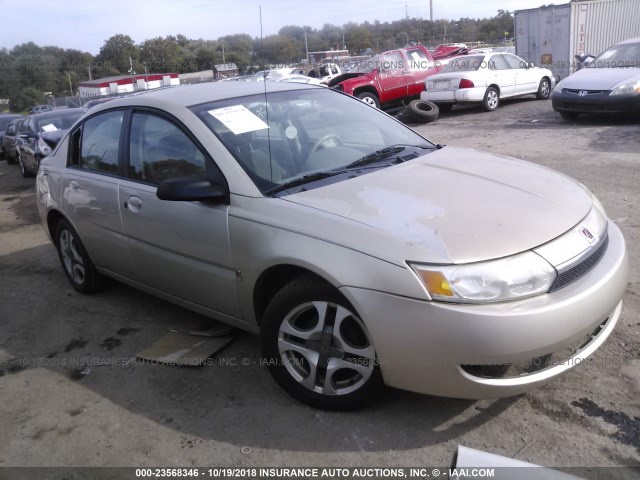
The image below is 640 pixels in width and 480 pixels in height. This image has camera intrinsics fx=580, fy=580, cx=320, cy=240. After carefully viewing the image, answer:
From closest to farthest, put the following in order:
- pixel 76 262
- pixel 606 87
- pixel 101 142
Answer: pixel 101 142, pixel 76 262, pixel 606 87

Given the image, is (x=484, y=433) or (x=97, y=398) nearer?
(x=484, y=433)

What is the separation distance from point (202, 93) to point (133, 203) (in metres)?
0.86

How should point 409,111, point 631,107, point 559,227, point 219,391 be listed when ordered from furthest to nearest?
point 409,111
point 631,107
point 219,391
point 559,227

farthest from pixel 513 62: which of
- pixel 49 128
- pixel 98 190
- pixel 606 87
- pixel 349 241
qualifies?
pixel 349 241

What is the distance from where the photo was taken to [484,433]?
2719mm

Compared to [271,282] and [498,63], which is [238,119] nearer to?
[271,282]

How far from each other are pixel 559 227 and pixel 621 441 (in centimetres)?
100

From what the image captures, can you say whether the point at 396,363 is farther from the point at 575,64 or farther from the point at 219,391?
the point at 575,64

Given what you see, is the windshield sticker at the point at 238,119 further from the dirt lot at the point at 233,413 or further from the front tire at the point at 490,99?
the front tire at the point at 490,99

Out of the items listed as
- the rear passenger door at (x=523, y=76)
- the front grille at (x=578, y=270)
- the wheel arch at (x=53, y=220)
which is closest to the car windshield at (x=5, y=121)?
the rear passenger door at (x=523, y=76)

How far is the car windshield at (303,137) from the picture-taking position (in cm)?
331

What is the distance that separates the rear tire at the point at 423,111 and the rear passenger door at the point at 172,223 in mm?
10548

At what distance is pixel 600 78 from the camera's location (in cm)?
1071

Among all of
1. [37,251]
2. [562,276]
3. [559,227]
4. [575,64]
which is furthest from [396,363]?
[575,64]
